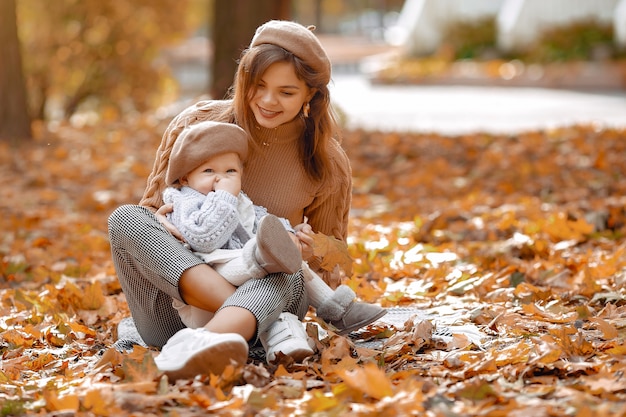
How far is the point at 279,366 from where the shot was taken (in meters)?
2.88

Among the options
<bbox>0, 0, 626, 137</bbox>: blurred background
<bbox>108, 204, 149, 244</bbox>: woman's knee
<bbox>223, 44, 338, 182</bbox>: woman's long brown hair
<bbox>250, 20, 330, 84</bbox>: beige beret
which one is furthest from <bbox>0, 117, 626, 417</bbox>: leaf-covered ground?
<bbox>0, 0, 626, 137</bbox>: blurred background

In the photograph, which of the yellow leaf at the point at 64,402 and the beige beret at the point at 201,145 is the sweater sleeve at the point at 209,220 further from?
the yellow leaf at the point at 64,402

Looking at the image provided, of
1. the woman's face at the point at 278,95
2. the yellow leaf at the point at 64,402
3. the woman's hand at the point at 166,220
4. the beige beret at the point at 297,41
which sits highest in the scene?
the beige beret at the point at 297,41

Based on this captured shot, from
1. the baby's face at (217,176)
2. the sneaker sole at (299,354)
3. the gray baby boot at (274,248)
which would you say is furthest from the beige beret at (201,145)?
the sneaker sole at (299,354)

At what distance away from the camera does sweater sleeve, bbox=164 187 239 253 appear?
3041 mm

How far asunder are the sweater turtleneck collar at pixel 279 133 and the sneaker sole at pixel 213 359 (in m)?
1.05

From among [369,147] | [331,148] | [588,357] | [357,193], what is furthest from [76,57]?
[588,357]

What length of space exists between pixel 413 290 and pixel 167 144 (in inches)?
56.8

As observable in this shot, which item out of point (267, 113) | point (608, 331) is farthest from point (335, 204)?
point (608, 331)

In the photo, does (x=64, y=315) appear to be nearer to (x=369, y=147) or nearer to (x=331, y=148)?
(x=331, y=148)

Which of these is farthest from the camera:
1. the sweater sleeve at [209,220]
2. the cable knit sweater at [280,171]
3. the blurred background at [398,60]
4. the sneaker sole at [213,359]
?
the blurred background at [398,60]

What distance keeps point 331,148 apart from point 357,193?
408 centimetres

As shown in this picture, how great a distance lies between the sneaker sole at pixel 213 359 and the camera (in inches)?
105

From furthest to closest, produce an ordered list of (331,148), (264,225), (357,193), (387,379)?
1. (357,193)
2. (331,148)
3. (264,225)
4. (387,379)
